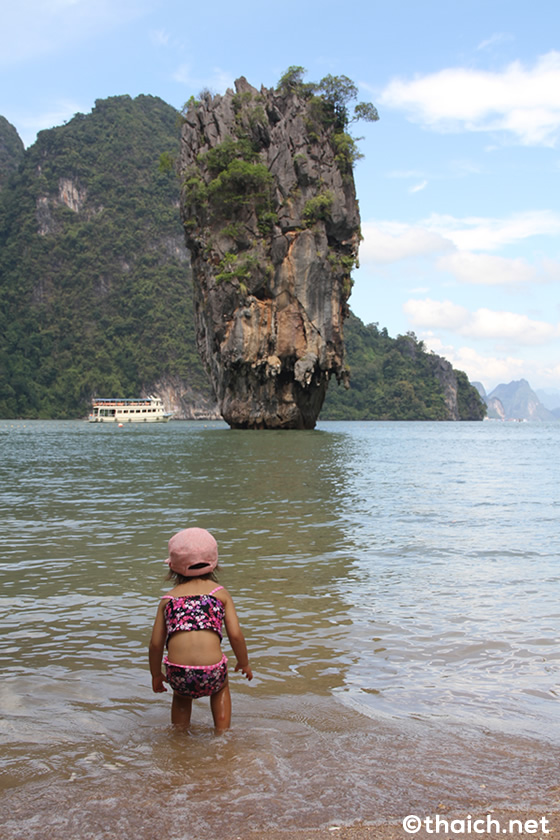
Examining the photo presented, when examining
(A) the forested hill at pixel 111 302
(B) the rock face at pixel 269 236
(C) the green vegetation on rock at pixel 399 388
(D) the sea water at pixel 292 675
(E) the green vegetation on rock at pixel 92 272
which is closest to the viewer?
(D) the sea water at pixel 292 675

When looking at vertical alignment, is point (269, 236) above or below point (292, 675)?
above

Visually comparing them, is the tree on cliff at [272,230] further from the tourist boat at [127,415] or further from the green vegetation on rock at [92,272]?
the green vegetation on rock at [92,272]

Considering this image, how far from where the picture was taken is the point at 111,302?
127 meters

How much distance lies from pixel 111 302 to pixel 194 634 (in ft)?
425

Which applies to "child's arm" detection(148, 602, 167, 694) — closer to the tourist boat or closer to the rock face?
the rock face

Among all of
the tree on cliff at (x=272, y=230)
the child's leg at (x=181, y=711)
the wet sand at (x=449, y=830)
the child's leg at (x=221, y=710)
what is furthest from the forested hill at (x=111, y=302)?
the wet sand at (x=449, y=830)

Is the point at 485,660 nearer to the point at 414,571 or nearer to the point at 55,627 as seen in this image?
the point at 414,571

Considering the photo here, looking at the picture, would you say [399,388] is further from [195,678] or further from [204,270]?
[195,678]

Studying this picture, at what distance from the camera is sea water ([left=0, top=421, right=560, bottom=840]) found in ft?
9.68

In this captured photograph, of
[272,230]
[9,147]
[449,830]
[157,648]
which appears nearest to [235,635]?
[157,648]

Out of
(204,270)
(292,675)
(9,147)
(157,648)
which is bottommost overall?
(292,675)

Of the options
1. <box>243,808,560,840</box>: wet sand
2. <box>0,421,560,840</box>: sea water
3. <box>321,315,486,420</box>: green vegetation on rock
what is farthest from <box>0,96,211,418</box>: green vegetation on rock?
<box>243,808,560,840</box>: wet sand

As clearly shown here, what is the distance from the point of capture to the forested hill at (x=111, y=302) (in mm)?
115875

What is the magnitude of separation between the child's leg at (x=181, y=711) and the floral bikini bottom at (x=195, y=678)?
0.13m
